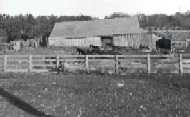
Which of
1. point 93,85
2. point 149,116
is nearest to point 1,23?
point 93,85

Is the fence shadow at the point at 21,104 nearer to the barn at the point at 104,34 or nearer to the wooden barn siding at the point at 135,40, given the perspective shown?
the barn at the point at 104,34

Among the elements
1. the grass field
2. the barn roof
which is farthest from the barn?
the grass field

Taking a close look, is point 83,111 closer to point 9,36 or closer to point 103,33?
point 103,33

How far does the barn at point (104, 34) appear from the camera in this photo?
51938 mm

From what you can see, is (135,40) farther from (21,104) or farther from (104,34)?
(21,104)

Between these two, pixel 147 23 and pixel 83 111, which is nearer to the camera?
pixel 83 111

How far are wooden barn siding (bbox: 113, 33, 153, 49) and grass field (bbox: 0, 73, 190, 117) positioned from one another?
34.2 meters

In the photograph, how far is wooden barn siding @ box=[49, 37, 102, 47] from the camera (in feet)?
176

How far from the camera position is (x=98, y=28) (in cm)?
5559

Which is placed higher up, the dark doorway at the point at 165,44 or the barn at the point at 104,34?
the barn at the point at 104,34

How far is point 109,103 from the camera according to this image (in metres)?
11.6

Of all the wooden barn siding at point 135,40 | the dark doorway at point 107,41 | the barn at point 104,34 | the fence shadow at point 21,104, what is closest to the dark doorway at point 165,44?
the barn at point 104,34

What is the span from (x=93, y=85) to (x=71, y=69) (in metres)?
6.40

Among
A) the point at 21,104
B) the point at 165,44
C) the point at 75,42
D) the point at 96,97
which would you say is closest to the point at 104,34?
the point at 75,42
